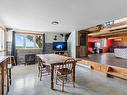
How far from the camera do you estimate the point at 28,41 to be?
23.0ft

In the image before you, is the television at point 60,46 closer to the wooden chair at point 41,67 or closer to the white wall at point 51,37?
the white wall at point 51,37

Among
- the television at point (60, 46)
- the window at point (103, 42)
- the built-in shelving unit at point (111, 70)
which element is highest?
the window at point (103, 42)

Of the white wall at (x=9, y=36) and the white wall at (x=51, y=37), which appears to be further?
the white wall at (x=51, y=37)

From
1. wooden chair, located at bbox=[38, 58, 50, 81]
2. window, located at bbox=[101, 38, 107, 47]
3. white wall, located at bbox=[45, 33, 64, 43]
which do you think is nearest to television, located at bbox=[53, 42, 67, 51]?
white wall, located at bbox=[45, 33, 64, 43]

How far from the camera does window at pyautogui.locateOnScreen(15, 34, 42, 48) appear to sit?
6.69 metres

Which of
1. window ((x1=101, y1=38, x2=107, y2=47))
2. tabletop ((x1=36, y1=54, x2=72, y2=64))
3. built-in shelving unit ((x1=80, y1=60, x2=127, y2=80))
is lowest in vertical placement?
built-in shelving unit ((x1=80, y1=60, x2=127, y2=80))

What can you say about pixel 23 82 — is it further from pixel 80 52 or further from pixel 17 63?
pixel 80 52

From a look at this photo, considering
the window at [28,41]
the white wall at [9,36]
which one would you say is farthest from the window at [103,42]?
the white wall at [9,36]

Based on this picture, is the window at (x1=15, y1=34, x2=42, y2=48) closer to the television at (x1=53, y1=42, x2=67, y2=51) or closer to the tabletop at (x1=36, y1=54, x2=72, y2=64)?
the television at (x1=53, y1=42, x2=67, y2=51)

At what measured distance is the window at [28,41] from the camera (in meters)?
6.69

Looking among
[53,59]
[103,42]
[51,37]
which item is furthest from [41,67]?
[103,42]

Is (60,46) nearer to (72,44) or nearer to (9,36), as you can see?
(72,44)

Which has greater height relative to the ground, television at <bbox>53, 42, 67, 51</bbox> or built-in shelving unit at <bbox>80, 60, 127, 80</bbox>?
television at <bbox>53, 42, 67, 51</bbox>

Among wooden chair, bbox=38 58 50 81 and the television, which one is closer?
wooden chair, bbox=38 58 50 81
